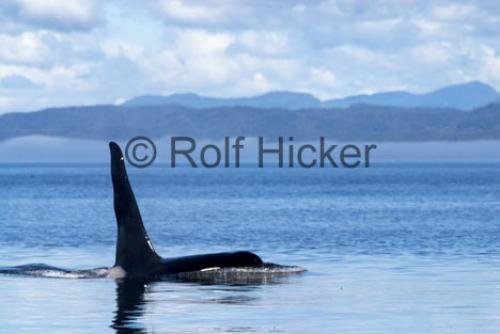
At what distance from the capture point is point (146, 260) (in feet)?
107

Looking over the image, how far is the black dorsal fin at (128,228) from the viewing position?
32.1 meters

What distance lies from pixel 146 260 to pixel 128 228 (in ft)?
2.90

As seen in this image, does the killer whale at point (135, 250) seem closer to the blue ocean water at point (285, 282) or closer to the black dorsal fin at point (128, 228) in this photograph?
the black dorsal fin at point (128, 228)

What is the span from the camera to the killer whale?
32156mm

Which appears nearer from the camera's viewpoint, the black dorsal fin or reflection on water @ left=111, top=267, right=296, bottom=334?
reflection on water @ left=111, top=267, right=296, bottom=334

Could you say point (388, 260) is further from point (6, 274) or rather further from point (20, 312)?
point (20, 312)

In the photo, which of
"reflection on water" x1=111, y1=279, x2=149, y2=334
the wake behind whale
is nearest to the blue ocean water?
"reflection on water" x1=111, y1=279, x2=149, y2=334

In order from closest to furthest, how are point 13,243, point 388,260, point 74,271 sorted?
point 74,271
point 388,260
point 13,243

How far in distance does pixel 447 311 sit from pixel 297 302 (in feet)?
9.74

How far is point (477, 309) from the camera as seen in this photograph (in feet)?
87.2

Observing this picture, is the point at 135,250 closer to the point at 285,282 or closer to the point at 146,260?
the point at 146,260

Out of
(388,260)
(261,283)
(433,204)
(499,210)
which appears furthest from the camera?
(433,204)

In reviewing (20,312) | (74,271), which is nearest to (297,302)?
(20,312)

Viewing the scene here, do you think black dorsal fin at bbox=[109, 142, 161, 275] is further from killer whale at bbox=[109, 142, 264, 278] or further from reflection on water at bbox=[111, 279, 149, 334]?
reflection on water at bbox=[111, 279, 149, 334]
